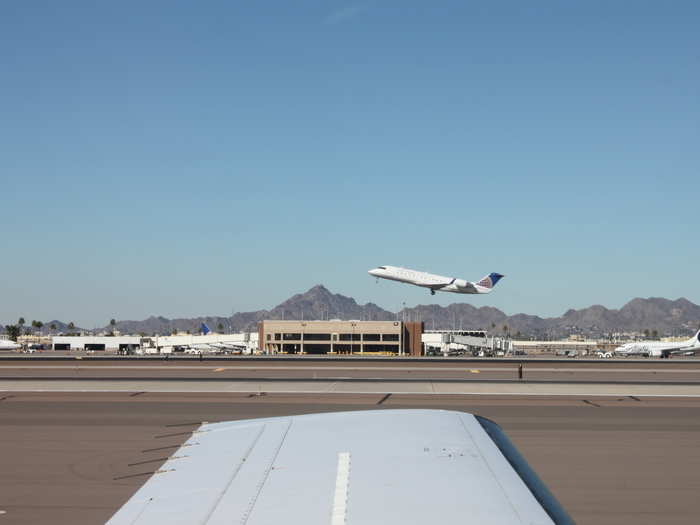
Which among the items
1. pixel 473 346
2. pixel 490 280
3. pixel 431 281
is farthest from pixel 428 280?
pixel 473 346

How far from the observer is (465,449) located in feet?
15.6

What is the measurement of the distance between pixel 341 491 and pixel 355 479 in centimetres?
21

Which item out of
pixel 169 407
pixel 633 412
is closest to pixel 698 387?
pixel 633 412

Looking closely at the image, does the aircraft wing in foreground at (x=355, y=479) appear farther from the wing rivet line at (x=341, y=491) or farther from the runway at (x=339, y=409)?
the runway at (x=339, y=409)

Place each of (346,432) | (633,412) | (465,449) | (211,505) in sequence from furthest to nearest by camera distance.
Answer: (633,412)
(346,432)
(465,449)
(211,505)

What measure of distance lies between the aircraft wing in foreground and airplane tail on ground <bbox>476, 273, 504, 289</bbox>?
418 ft

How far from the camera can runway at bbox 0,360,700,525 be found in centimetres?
1458

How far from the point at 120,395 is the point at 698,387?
36.6 meters

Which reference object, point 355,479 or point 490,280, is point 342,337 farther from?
point 355,479

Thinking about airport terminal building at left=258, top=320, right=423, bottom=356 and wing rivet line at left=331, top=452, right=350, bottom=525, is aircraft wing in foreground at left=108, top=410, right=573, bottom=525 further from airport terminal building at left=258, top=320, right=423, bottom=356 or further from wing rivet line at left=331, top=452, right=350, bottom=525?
airport terminal building at left=258, top=320, right=423, bottom=356

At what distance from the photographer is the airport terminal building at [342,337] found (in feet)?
528

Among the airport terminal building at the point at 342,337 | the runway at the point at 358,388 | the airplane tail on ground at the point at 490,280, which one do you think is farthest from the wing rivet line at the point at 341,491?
the airport terminal building at the point at 342,337

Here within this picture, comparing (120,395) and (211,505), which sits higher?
(211,505)

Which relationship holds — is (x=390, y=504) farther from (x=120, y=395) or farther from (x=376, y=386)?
(x=376, y=386)
